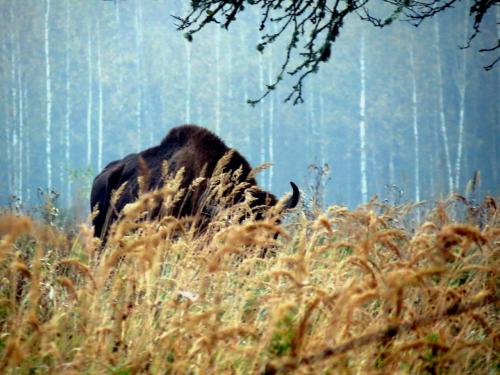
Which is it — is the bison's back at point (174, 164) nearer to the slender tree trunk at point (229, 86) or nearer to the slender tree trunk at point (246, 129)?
the slender tree trunk at point (229, 86)

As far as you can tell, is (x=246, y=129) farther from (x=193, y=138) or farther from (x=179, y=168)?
(x=179, y=168)

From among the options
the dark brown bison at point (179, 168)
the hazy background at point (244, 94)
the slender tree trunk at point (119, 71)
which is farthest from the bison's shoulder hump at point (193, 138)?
the slender tree trunk at point (119, 71)

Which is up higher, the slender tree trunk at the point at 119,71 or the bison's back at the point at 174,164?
the slender tree trunk at the point at 119,71

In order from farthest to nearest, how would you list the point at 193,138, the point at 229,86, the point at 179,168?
1. the point at 229,86
2. the point at 193,138
3. the point at 179,168

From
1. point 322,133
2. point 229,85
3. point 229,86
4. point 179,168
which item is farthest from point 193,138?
point 322,133

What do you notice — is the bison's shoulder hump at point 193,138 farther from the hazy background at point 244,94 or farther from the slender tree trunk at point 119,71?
the slender tree trunk at point 119,71

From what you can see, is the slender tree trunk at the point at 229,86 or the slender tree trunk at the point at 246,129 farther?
the slender tree trunk at the point at 246,129

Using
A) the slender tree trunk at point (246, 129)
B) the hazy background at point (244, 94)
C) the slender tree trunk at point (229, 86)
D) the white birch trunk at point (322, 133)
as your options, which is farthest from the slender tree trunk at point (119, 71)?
the white birch trunk at point (322, 133)

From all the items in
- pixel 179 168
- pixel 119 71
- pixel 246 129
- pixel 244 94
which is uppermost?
pixel 119 71

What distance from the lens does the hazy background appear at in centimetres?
7038

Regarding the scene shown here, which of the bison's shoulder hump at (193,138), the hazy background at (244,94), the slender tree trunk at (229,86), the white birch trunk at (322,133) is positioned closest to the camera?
the bison's shoulder hump at (193,138)

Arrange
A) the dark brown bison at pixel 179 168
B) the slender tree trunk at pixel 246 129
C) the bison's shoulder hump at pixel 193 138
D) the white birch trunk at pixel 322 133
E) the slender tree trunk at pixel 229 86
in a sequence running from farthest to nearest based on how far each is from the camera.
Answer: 1. the white birch trunk at pixel 322 133
2. the slender tree trunk at pixel 246 129
3. the slender tree trunk at pixel 229 86
4. the bison's shoulder hump at pixel 193 138
5. the dark brown bison at pixel 179 168

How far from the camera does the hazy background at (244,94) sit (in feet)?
231

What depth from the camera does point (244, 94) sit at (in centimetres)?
7894
